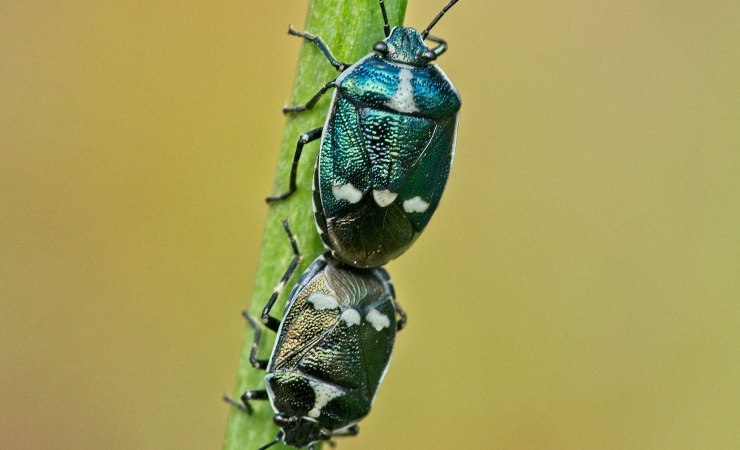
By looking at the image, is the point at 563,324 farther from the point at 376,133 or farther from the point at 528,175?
the point at 376,133

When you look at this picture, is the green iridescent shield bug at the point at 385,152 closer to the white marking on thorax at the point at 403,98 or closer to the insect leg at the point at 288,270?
the white marking on thorax at the point at 403,98

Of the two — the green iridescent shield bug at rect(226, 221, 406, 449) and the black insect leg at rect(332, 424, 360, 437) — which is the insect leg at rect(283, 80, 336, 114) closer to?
the green iridescent shield bug at rect(226, 221, 406, 449)

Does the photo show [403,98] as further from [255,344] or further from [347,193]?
[255,344]

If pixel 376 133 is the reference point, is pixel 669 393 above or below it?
below

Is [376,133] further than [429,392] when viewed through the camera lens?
No

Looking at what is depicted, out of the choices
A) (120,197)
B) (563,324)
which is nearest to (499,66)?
(563,324)

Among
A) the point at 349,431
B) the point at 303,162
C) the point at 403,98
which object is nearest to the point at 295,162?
the point at 303,162

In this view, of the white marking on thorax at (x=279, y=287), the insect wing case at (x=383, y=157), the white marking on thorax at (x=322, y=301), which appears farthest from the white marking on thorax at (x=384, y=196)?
the white marking on thorax at (x=279, y=287)
